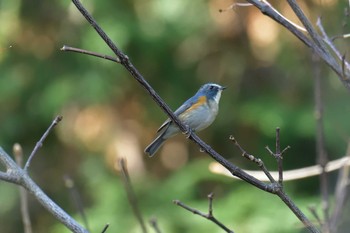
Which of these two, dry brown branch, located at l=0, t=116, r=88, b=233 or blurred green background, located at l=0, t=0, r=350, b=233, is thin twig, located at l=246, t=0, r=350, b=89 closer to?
dry brown branch, located at l=0, t=116, r=88, b=233

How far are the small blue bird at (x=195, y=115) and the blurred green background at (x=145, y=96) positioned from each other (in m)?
2.13

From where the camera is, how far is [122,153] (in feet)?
22.9

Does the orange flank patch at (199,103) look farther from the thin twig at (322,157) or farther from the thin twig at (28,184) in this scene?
the thin twig at (28,184)

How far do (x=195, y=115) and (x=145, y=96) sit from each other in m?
3.95

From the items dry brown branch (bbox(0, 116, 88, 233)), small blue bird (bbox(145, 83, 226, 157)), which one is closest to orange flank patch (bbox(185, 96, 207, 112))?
small blue bird (bbox(145, 83, 226, 157))

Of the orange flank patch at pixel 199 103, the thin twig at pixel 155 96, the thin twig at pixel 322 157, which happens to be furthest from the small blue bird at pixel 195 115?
the thin twig at pixel 155 96

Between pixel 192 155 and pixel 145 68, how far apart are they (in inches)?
43.8

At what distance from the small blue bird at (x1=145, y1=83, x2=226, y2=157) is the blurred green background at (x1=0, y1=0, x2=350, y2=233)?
213cm

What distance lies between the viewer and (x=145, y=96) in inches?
295

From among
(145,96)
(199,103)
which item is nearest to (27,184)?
(199,103)

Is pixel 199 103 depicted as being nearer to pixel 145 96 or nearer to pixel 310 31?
pixel 310 31

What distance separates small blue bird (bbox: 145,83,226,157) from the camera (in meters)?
3.51

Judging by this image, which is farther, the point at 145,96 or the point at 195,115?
the point at 145,96

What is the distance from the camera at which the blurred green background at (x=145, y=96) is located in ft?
21.0
